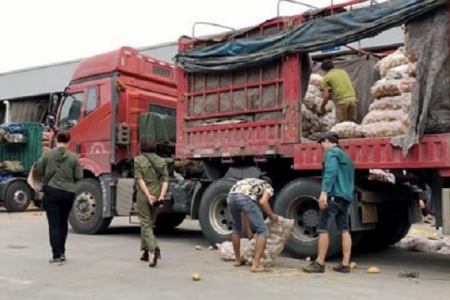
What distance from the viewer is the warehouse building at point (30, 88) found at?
28484 millimetres

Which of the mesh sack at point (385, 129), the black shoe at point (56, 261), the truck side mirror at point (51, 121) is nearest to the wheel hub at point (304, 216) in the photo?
the mesh sack at point (385, 129)

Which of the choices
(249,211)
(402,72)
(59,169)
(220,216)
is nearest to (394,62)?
(402,72)

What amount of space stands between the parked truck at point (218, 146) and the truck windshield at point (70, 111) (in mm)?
25

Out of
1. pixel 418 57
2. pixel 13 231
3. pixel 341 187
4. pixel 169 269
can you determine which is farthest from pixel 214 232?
pixel 13 231

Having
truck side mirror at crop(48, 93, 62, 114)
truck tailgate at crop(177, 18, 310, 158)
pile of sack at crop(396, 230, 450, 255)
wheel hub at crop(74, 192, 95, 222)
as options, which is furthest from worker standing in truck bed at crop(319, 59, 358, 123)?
truck side mirror at crop(48, 93, 62, 114)

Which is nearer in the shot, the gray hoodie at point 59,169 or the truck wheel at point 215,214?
the gray hoodie at point 59,169

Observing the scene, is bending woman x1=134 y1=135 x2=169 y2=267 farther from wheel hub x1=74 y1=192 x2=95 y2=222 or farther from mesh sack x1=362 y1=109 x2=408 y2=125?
wheel hub x1=74 y1=192 x2=95 y2=222

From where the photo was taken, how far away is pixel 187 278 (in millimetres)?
6961

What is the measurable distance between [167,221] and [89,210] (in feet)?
5.22

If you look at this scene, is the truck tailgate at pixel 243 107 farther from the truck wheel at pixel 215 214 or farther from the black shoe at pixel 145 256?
the black shoe at pixel 145 256

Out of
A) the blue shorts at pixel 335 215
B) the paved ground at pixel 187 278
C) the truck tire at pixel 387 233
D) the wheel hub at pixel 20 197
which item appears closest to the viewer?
the paved ground at pixel 187 278

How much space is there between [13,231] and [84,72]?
3616 mm

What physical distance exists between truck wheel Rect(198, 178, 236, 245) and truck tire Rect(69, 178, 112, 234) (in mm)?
2537

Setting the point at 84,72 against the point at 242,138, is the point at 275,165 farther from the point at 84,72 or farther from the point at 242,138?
the point at 84,72
